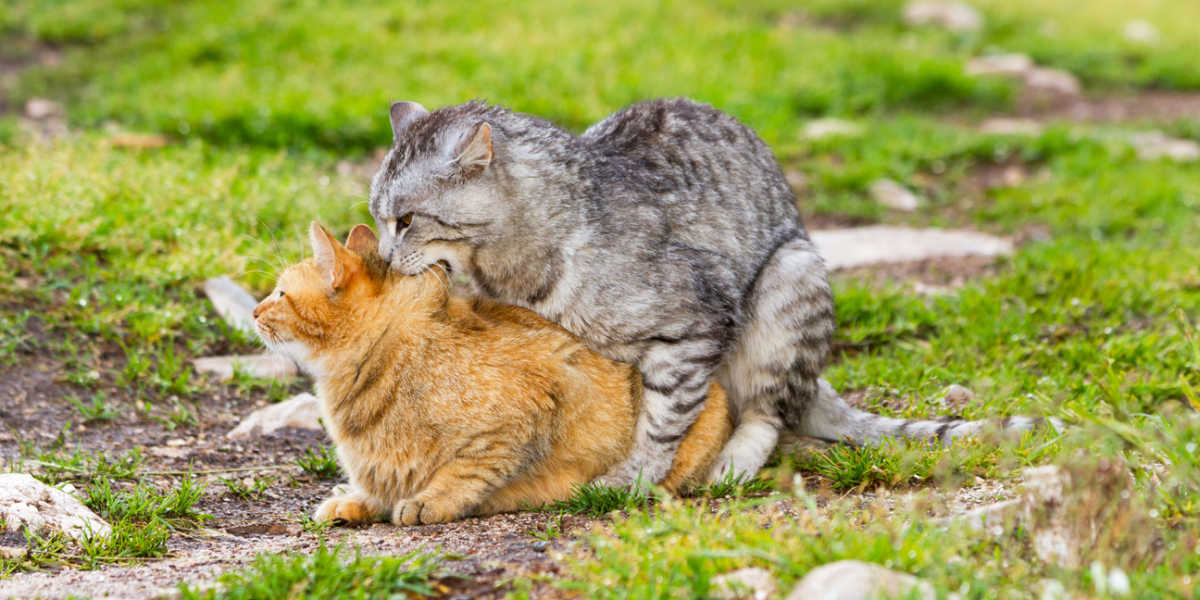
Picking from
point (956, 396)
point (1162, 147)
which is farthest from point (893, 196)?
point (956, 396)

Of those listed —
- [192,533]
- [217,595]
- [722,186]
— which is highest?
[722,186]

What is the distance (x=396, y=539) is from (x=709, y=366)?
144 centimetres

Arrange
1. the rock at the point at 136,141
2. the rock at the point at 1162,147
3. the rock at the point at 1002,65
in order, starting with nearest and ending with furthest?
the rock at the point at 136,141, the rock at the point at 1162,147, the rock at the point at 1002,65

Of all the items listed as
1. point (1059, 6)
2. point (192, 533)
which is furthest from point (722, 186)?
point (1059, 6)

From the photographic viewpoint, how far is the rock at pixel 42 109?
960 centimetres

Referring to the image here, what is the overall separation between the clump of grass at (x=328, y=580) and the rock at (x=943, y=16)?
40.0 feet

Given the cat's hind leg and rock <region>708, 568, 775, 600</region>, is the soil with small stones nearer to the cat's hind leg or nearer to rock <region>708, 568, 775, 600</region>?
rock <region>708, 568, 775, 600</region>

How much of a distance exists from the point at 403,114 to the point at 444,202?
0.72 metres

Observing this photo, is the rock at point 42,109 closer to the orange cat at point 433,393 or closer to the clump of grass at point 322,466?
the clump of grass at point 322,466

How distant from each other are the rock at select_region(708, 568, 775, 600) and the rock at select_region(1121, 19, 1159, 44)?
1263 cm

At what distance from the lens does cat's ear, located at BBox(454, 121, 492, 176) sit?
4.50 meters

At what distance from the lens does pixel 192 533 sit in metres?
4.29

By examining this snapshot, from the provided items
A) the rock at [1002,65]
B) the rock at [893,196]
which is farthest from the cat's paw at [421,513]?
the rock at [1002,65]

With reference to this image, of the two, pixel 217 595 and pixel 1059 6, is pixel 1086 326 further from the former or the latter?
pixel 1059 6
